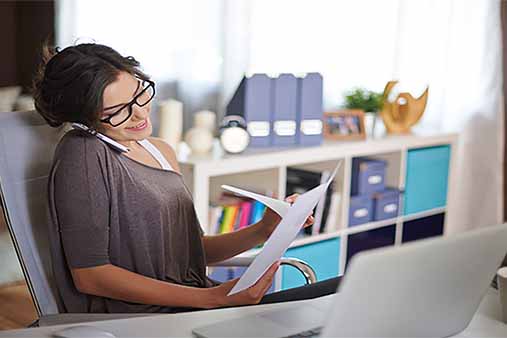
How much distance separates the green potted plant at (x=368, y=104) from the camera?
3.53 metres

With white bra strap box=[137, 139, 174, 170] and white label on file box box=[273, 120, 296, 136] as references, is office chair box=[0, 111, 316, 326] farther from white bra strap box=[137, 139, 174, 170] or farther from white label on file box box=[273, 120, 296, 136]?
white label on file box box=[273, 120, 296, 136]

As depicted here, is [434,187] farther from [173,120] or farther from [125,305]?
[125,305]

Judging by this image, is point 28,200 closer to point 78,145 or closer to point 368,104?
point 78,145

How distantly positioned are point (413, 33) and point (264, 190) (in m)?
1.44

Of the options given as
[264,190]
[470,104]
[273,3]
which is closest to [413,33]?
[470,104]

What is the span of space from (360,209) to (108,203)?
6.42 feet

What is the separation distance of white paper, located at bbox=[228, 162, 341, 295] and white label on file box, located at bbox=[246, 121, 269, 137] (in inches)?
55.8

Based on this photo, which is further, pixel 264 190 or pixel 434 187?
pixel 434 187

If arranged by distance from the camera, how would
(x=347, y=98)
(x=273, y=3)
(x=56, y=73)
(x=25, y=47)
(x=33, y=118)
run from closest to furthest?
(x=56, y=73) → (x=33, y=118) → (x=347, y=98) → (x=273, y=3) → (x=25, y=47)

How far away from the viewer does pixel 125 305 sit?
67.4 inches

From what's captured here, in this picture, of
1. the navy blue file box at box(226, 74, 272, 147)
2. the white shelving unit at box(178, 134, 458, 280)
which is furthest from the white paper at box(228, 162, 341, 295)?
the navy blue file box at box(226, 74, 272, 147)

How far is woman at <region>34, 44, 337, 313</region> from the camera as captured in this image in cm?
162

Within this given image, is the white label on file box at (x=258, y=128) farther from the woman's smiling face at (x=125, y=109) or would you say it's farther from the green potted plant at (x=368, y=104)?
the woman's smiling face at (x=125, y=109)

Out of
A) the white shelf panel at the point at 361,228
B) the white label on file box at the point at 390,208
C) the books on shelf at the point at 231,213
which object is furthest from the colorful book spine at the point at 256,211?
the white label on file box at the point at 390,208
